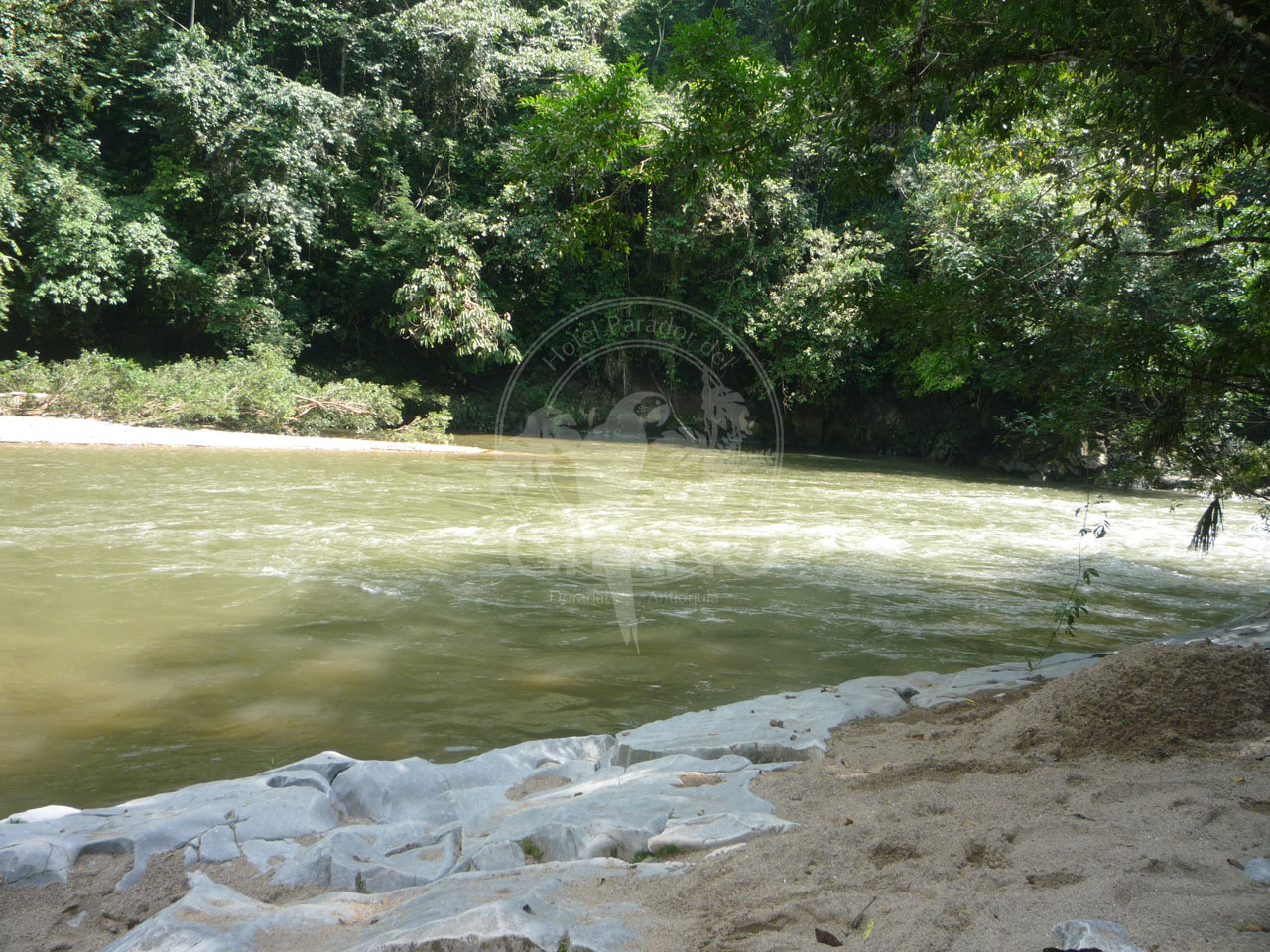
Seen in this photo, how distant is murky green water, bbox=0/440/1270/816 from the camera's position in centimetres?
386

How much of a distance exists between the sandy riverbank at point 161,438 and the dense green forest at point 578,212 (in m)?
1.78

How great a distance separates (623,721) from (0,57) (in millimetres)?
18590

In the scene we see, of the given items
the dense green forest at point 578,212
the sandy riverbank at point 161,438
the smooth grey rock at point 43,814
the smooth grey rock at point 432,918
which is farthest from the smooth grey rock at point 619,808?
the sandy riverbank at point 161,438

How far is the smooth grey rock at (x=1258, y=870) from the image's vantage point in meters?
1.77

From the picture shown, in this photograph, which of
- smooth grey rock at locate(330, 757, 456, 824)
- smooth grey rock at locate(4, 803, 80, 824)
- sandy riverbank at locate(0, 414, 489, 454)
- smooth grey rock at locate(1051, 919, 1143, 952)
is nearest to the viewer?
smooth grey rock at locate(1051, 919, 1143, 952)

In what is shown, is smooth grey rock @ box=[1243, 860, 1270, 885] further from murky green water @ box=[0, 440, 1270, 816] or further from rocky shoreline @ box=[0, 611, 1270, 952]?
murky green water @ box=[0, 440, 1270, 816]

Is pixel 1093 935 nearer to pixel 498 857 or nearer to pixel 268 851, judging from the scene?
pixel 498 857

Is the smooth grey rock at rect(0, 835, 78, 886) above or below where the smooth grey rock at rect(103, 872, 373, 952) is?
below

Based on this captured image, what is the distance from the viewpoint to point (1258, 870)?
180cm

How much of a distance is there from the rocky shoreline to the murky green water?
610 millimetres

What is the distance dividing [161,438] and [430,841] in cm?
1420

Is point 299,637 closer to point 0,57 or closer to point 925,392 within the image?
point 0,57

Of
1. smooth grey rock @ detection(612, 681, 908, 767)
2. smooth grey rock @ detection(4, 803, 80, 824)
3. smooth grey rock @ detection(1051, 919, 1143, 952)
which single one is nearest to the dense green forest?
smooth grey rock @ detection(612, 681, 908, 767)

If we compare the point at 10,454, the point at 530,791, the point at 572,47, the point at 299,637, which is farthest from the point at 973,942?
the point at 572,47
